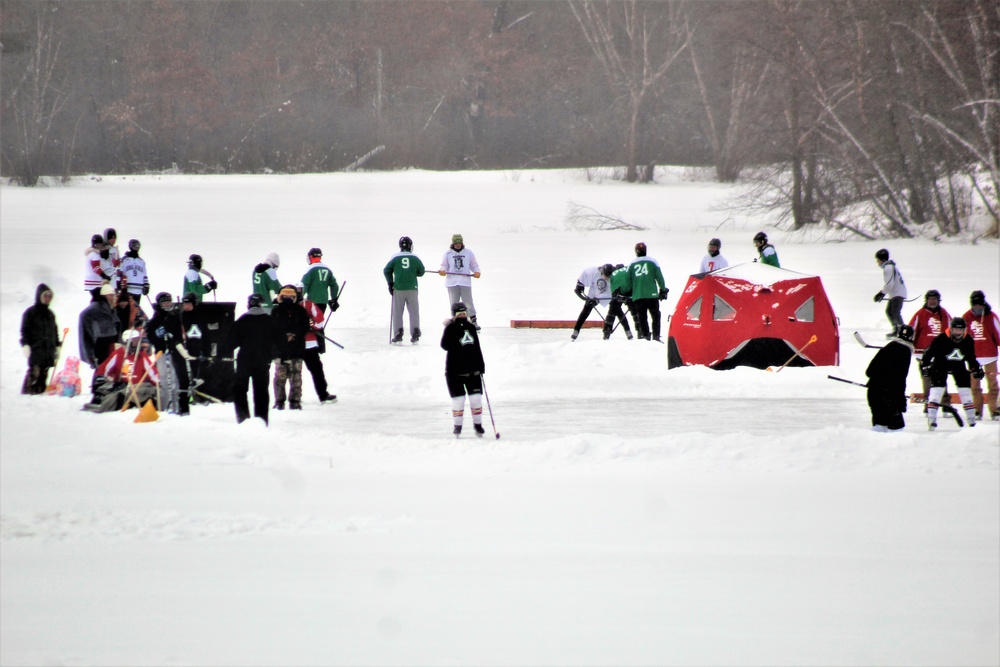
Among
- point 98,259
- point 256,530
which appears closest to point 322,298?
point 98,259

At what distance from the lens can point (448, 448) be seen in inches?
390

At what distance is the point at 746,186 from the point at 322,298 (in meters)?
43.3

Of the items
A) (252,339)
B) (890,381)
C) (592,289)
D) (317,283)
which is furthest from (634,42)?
(252,339)

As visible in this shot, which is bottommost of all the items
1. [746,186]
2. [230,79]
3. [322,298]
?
[322,298]

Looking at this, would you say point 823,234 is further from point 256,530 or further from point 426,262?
point 256,530

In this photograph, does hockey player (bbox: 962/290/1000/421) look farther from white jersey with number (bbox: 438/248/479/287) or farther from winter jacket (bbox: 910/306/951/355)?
white jersey with number (bbox: 438/248/479/287)

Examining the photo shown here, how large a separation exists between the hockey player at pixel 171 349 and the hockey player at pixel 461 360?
8.75 feet

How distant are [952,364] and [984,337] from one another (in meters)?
0.88

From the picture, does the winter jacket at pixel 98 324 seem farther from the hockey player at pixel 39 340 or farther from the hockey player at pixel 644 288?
the hockey player at pixel 644 288

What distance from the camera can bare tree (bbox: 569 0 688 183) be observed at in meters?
65.9

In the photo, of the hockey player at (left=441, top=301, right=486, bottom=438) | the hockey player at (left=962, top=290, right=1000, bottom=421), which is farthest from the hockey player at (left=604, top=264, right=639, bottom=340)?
the hockey player at (left=441, top=301, right=486, bottom=438)

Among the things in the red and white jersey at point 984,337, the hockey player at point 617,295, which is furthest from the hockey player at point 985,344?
the hockey player at point 617,295

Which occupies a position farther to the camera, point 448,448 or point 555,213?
point 555,213

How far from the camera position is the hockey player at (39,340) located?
1241 cm
